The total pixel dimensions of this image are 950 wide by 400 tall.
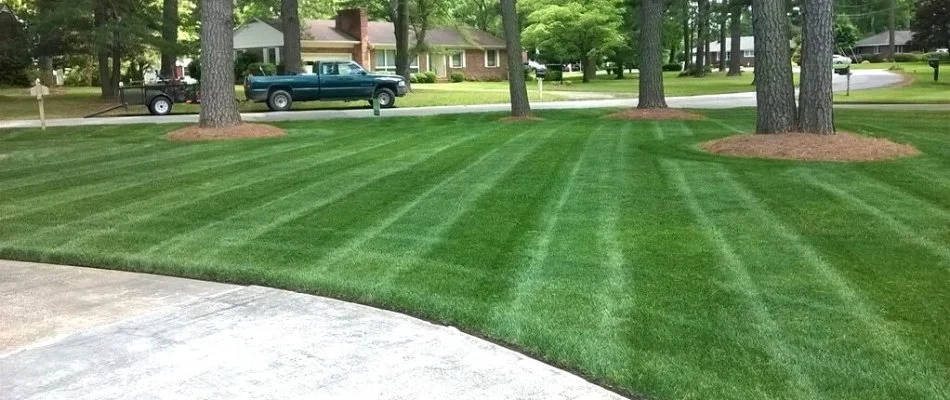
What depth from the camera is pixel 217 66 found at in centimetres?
1656

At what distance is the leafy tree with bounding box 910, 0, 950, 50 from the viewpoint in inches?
1676

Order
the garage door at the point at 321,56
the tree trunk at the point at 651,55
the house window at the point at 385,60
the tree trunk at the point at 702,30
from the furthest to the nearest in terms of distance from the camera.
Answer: the tree trunk at the point at 702,30 < the house window at the point at 385,60 < the garage door at the point at 321,56 < the tree trunk at the point at 651,55

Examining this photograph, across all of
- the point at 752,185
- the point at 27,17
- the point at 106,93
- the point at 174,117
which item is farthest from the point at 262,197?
the point at 27,17

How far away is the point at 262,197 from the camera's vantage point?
9.40 metres

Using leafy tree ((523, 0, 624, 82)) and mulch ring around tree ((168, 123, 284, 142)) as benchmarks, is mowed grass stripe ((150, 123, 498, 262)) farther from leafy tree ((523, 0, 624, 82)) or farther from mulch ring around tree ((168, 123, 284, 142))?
leafy tree ((523, 0, 624, 82))

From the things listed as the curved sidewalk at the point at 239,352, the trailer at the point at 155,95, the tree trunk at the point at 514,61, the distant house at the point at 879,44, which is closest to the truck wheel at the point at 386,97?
the trailer at the point at 155,95

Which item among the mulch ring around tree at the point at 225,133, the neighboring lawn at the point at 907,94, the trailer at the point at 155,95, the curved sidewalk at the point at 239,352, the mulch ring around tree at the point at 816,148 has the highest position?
the trailer at the point at 155,95

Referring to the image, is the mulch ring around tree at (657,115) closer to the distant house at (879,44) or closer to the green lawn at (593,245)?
the green lawn at (593,245)

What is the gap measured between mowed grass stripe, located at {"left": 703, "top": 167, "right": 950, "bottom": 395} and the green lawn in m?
0.02

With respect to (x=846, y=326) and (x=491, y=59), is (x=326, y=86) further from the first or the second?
(x=491, y=59)

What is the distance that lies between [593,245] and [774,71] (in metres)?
7.38

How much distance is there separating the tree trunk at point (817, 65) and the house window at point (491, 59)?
48.4 meters

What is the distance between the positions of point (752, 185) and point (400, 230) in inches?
170

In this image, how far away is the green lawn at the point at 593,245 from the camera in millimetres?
4184
